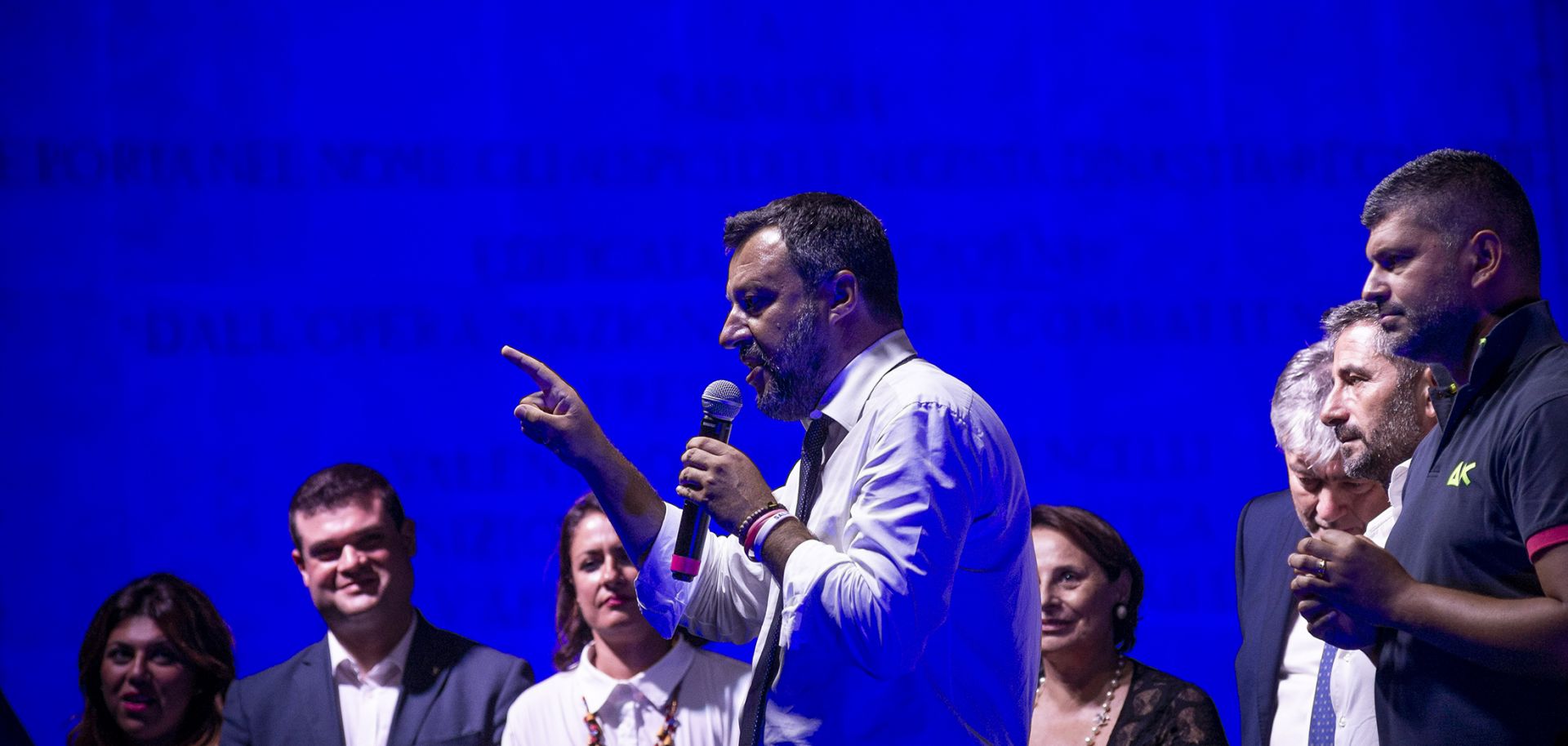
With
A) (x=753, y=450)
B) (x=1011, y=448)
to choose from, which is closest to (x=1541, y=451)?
(x=1011, y=448)

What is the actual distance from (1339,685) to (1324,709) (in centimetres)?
10

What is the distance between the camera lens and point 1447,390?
213 centimetres

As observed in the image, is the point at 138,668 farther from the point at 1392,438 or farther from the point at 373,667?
the point at 1392,438

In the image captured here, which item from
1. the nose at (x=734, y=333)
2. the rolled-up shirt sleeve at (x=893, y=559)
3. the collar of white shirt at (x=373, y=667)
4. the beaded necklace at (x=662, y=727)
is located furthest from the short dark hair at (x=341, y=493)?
the rolled-up shirt sleeve at (x=893, y=559)

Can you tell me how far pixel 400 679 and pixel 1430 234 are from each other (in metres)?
2.36

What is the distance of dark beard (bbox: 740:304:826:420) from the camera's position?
2145 millimetres

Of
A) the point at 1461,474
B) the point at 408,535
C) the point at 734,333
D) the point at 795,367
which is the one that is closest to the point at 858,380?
the point at 795,367

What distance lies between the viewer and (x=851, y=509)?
1.98 metres

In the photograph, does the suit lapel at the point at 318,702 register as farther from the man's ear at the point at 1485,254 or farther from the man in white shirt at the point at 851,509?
the man's ear at the point at 1485,254

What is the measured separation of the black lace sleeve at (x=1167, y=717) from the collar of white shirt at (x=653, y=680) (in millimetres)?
911

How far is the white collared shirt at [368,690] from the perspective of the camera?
3.38 m

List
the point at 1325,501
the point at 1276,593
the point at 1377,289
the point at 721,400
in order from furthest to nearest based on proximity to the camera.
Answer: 1. the point at 1276,593
2. the point at 1325,501
3. the point at 721,400
4. the point at 1377,289

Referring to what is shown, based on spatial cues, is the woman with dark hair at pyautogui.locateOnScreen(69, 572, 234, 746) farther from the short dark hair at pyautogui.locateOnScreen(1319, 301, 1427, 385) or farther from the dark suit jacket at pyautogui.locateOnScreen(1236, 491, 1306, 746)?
the short dark hair at pyautogui.locateOnScreen(1319, 301, 1427, 385)

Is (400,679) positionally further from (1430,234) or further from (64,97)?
(1430,234)
